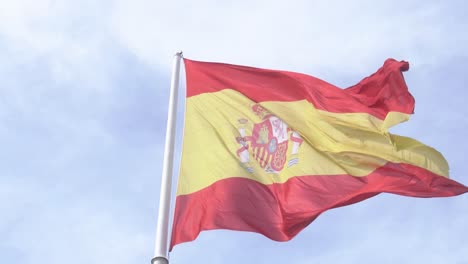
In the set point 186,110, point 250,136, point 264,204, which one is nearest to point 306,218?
point 264,204

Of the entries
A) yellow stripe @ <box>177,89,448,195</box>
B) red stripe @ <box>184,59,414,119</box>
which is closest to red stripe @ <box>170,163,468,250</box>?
yellow stripe @ <box>177,89,448,195</box>

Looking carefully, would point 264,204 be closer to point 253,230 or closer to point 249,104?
point 253,230

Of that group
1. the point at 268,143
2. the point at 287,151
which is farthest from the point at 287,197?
the point at 268,143

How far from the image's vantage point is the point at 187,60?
→ 17.9 metres

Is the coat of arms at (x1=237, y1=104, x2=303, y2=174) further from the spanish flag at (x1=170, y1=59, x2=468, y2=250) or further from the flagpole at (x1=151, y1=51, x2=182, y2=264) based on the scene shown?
the flagpole at (x1=151, y1=51, x2=182, y2=264)

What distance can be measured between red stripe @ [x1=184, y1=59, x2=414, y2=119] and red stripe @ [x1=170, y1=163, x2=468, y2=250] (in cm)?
153

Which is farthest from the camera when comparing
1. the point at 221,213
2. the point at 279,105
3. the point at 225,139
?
the point at 279,105

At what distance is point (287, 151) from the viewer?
16875mm

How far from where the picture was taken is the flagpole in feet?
44.3

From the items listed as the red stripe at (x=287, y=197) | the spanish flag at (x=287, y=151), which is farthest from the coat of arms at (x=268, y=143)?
the red stripe at (x=287, y=197)

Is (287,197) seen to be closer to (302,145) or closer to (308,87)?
(302,145)

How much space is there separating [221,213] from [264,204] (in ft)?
3.41

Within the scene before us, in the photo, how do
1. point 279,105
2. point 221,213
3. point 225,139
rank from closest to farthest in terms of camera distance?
point 221,213
point 225,139
point 279,105

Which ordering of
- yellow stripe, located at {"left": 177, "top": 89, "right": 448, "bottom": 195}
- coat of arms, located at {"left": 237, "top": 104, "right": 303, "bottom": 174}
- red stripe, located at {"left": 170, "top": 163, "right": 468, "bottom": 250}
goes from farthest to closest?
coat of arms, located at {"left": 237, "top": 104, "right": 303, "bottom": 174} < yellow stripe, located at {"left": 177, "top": 89, "right": 448, "bottom": 195} < red stripe, located at {"left": 170, "top": 163, "right": 468, "bottom": 250}
